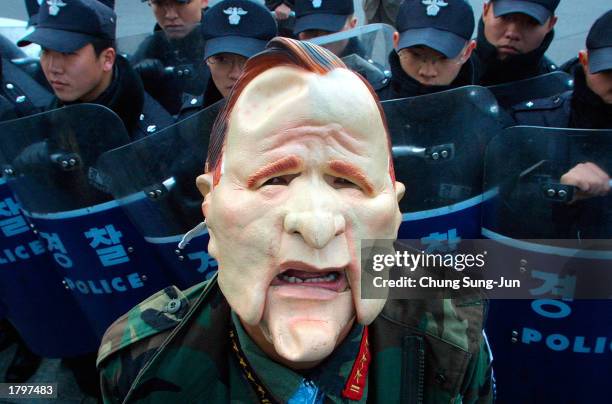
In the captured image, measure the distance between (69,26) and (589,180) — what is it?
2.27 m

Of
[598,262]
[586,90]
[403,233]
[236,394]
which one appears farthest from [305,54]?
[586,90]

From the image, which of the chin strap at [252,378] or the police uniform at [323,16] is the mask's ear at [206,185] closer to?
the chin strap at [252,378]

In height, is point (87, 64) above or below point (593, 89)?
above

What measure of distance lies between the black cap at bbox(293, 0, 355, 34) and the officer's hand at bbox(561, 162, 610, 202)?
197cm

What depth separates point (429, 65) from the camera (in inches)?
117

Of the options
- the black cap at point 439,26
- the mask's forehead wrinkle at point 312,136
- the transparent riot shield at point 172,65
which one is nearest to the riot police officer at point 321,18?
the transparent riot shield at point 172,65

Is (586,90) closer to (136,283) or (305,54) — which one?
(305,54)

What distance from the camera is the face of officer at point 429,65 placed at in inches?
117

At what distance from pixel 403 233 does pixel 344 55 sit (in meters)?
0.84

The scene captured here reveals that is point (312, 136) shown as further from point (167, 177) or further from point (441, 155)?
point (167, 177)

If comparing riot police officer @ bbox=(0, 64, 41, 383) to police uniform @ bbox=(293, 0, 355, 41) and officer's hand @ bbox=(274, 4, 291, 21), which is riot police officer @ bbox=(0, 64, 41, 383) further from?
officer's hand @ bbox=(274, 4, 291, 21)

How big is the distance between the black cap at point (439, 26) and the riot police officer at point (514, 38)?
36 cm

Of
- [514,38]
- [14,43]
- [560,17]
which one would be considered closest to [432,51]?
[514,38]

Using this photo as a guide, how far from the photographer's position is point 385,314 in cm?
180
